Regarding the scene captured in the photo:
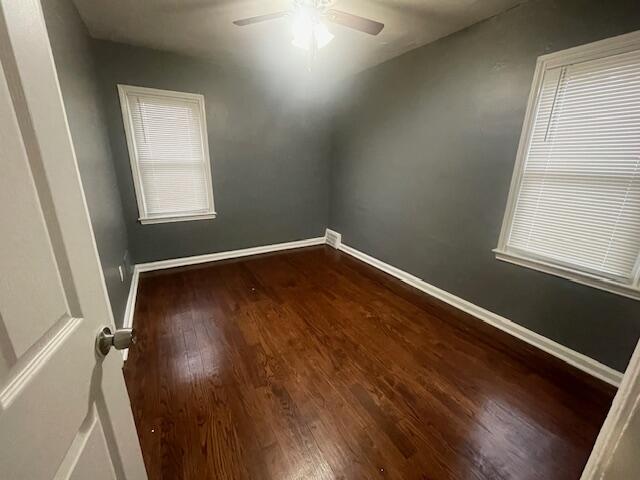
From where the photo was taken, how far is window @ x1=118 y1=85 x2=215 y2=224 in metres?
2.86

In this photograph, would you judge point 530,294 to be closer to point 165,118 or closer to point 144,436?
point 144,436

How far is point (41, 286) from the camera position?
17.1 inches

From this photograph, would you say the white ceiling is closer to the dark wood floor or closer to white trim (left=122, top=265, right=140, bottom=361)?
white trim (left=122, top=265, right=140, bottom=361)

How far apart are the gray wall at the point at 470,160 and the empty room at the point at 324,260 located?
0.02m

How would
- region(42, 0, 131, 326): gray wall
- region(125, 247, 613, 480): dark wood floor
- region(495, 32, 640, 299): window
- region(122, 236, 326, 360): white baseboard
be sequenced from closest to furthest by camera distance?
region(125, 247, 613, 480): dark wood floor, region(42, 0, 131, 326): gray wall, region(495, 32, 640, 299): window, region(122, 236, 326, 360): white baseboard

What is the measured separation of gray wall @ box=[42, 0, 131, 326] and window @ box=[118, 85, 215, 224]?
0.38m

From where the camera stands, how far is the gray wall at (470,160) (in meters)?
1.73

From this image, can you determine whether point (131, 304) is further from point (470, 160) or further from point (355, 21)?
point (470, 160)

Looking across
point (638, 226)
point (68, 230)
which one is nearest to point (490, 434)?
point (638, 226)

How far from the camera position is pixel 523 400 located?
1605mm

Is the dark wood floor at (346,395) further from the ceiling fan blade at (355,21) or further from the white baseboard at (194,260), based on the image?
the ceiling fan blade at (355,21)

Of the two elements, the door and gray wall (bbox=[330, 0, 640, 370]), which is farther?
gray wall (bbox=[330, 0, 640, 370])

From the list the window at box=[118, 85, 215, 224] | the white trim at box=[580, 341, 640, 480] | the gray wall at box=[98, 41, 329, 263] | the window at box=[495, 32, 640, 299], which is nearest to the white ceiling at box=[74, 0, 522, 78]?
the gray wall at box=[98, 41, 329, 263]

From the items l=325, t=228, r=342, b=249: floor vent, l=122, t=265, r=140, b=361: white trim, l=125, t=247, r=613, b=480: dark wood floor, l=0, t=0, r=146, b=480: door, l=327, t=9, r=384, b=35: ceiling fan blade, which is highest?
l=327, t=9, r=384, b=35: ceiling fan blade
